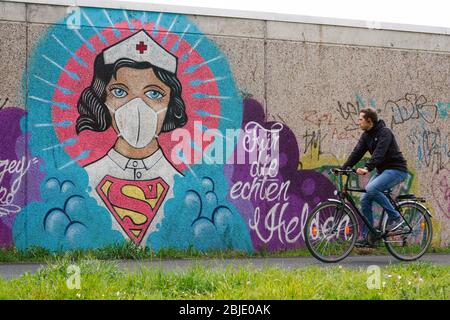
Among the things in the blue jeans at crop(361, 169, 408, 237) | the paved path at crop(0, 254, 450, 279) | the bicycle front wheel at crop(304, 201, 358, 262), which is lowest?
the paved path at crop(0, 254, 450, 279)

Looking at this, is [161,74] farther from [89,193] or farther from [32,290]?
[32,290]

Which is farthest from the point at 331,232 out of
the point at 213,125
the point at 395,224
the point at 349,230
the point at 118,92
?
the point at 118,92

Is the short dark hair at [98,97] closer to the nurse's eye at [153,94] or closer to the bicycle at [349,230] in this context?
the nurse's eye at [153,94]

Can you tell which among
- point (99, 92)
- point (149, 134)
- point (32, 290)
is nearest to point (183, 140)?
point (149, 134)

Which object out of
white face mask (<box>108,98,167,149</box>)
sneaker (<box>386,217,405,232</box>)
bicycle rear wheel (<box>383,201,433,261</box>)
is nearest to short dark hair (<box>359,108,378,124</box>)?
bicycle rear wheel (<box>383,201,433,261</box>)

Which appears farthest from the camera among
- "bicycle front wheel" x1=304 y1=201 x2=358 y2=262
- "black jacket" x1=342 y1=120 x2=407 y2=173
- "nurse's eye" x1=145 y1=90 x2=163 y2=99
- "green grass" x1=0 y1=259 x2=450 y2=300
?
"nurse's eye" x1=145 y1=90 x2=163 y2=99

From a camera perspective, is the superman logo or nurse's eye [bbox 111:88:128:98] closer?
the superman logo

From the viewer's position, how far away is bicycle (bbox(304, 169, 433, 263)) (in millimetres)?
8023

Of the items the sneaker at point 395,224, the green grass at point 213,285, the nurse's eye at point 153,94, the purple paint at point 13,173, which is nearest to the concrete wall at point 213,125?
the purple paint at point 13,173

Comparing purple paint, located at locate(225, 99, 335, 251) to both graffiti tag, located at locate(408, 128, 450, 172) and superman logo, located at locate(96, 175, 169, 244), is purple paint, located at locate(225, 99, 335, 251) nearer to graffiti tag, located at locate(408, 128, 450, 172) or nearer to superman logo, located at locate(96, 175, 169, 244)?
superman logo, located at locate(96, 175, 169, 244)

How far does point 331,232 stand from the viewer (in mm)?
8062

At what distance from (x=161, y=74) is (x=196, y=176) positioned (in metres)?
1.39
